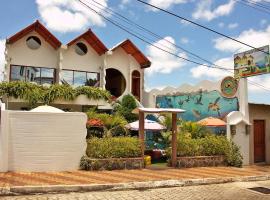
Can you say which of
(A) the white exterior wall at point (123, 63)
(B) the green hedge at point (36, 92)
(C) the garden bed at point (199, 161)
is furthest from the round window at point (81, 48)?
(C) the garden bed at point (199, 161)

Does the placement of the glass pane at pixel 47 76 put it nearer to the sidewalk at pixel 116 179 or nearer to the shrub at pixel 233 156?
the sidewalk at pixel 116 179

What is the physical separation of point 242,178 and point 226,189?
2.34 m

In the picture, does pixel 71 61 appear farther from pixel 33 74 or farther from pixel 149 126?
pixel 149 126

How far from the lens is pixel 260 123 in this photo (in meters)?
19.7

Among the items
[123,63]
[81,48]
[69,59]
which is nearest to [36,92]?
[69,59]

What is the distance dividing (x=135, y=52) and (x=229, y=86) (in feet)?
35.1

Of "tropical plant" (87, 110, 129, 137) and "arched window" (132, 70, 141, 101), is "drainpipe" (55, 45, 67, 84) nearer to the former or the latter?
"tropical plant" (87, 110, 129, 137)

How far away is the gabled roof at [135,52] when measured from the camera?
27.3 metres

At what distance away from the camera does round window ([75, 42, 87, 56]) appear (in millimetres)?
26100

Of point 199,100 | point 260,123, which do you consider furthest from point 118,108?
point 260,123

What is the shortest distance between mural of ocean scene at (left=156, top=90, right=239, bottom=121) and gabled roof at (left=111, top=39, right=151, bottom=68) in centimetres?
495

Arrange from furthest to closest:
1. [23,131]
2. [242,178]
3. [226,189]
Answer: [242,178]
[23,131]
[226,189]

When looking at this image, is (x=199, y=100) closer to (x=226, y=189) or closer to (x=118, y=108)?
(x=118, y=108)

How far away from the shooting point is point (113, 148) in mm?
14117
